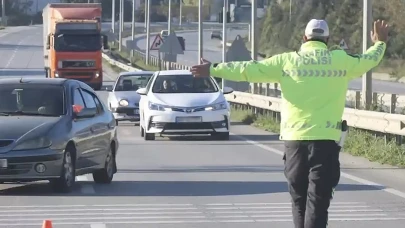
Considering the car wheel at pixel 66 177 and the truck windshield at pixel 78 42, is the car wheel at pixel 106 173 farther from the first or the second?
the truck windshield at pixel 78 42

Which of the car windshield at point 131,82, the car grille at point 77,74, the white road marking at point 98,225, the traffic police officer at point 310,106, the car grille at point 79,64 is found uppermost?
the traffic police officer at point 310,106

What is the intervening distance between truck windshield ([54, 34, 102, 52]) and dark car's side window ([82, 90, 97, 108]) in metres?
30.9

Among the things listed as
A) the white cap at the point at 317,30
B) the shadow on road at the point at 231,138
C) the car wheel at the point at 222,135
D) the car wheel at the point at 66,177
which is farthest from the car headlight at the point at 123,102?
the white cap at the point at 317,30

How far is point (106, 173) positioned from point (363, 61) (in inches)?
273

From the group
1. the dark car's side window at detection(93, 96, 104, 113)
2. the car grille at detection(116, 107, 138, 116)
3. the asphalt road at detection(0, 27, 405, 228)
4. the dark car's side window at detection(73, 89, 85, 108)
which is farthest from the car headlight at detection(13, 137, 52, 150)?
the car grille at detection(116, 107, 138, 116)

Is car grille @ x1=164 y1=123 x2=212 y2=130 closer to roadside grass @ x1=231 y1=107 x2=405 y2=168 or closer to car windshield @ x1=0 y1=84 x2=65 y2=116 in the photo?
roadside grass @ x1=231 y1=107 x2=405 y2=168

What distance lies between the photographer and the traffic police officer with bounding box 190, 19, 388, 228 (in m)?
8.47

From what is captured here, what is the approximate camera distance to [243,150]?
21.0m

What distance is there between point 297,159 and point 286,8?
91686 mm

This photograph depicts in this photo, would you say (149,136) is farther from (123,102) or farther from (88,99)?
(88,99)

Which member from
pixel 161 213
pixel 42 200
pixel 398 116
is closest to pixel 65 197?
pixel 42 200

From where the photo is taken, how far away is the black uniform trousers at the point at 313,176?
27.7 feet

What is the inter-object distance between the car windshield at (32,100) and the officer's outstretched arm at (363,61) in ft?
20.6

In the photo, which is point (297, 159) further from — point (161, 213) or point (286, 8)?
point (286, 8)
